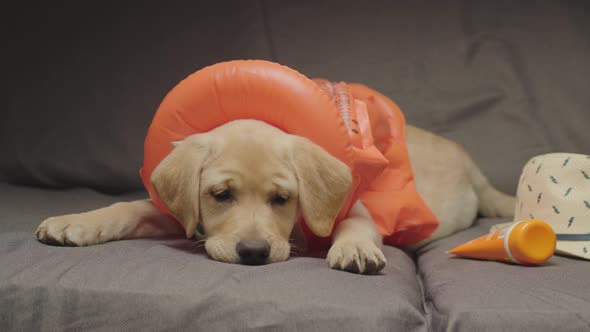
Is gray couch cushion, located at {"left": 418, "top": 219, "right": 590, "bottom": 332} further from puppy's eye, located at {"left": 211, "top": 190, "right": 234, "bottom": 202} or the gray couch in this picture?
the gray couch

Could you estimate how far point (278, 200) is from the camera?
2.21m

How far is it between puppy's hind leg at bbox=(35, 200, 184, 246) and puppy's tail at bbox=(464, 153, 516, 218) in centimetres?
170

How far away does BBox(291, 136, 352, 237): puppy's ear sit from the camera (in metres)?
2.21

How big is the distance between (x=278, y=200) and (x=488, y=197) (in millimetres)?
1638

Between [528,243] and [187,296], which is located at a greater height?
[187,296]

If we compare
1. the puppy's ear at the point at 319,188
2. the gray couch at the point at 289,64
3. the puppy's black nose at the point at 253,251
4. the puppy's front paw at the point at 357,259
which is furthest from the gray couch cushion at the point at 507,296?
the gray couch at the point at 289,64

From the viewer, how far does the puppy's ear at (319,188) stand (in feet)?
7.24

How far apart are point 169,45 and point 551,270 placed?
2.58 metres

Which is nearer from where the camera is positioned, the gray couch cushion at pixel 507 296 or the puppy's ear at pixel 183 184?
the gray couch cushion at pixel 507 296

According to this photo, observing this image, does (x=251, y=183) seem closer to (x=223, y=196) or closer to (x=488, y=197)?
(x=223, y=196)

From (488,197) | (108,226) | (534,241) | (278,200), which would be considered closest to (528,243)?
(534,241)

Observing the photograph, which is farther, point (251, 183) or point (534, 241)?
point (251, 183)

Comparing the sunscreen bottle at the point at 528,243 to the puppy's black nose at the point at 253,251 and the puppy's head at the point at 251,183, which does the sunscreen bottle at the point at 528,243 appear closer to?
the puppy's head at the point at 251,183

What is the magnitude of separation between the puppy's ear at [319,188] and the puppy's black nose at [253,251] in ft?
0.87
